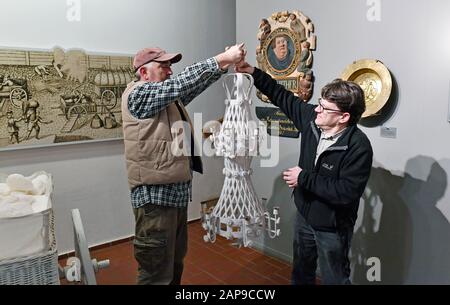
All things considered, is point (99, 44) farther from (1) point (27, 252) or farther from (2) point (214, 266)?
(1) point (27, 252)

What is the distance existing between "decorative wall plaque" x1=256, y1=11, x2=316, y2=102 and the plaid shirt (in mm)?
1011

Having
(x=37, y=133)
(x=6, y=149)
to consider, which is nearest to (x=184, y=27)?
(x=37, y=133)

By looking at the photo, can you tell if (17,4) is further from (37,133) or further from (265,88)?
(265,88)

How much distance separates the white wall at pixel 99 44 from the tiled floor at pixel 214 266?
1.09 feet

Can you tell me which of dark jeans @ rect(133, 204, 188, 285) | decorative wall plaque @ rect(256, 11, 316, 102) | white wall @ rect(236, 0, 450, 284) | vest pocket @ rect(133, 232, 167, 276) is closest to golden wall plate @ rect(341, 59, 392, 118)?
white wall @ rect(236, 0, 450, 284)

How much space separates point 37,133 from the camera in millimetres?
2746

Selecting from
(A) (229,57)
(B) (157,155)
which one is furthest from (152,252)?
(A) (229,57)

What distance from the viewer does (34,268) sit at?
1.02 metres

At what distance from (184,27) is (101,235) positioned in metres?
2.11

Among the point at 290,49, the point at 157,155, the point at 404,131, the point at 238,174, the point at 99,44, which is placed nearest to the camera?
the point at 157,155

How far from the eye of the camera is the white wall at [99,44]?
106 inches

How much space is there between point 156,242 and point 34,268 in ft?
2.87

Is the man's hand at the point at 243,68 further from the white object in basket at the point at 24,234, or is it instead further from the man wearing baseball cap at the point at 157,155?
the white object in basket at the point at 24,234

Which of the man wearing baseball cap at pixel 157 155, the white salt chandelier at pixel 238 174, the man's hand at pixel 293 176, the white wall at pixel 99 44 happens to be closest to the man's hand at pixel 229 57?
the man wearing baseball cap at pixel 157 155
